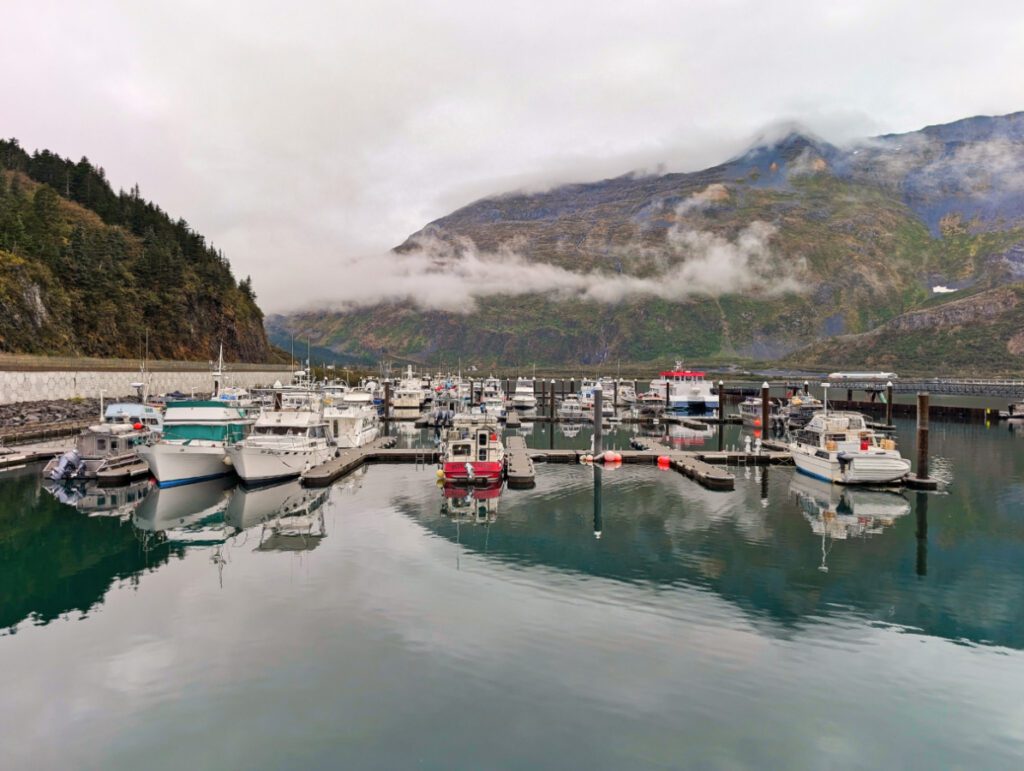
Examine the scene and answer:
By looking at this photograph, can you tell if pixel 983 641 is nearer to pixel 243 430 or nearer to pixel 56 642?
pixel 56 642

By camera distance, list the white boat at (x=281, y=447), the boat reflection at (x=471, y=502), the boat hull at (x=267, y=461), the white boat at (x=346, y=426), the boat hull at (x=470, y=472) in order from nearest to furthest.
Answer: the boat reflection at (x=471, y=502), the boat hull at (x=267, y=461), the white boat at (x=281, y=447), the boat hull at (x=470, y=472), the white boat at (x=346, y=426)

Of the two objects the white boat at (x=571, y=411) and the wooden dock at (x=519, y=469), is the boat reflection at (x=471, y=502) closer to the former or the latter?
the wooden dock at (x=519, y=469)

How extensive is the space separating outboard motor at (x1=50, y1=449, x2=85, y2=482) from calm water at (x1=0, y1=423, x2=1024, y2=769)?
28.5 ft

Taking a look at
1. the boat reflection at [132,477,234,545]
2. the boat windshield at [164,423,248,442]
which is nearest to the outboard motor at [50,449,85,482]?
the boat windshield at [164,423,248,442]

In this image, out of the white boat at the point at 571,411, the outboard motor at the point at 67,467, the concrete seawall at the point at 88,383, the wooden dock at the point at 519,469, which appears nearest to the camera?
the outboard motor at the point at 67,467

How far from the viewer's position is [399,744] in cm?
1764

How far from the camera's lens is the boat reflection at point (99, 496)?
46.1 m

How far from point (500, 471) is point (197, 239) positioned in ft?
516

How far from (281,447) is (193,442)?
7299 millimetres

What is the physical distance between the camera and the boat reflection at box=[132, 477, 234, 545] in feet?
130

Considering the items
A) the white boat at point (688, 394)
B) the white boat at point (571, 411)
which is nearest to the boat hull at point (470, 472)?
the white boat at point (571, 411)

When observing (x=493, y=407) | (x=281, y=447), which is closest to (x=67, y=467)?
(x=281, y=447)

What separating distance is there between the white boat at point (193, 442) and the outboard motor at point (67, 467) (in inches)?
243

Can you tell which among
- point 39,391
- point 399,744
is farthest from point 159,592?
point 39,391
